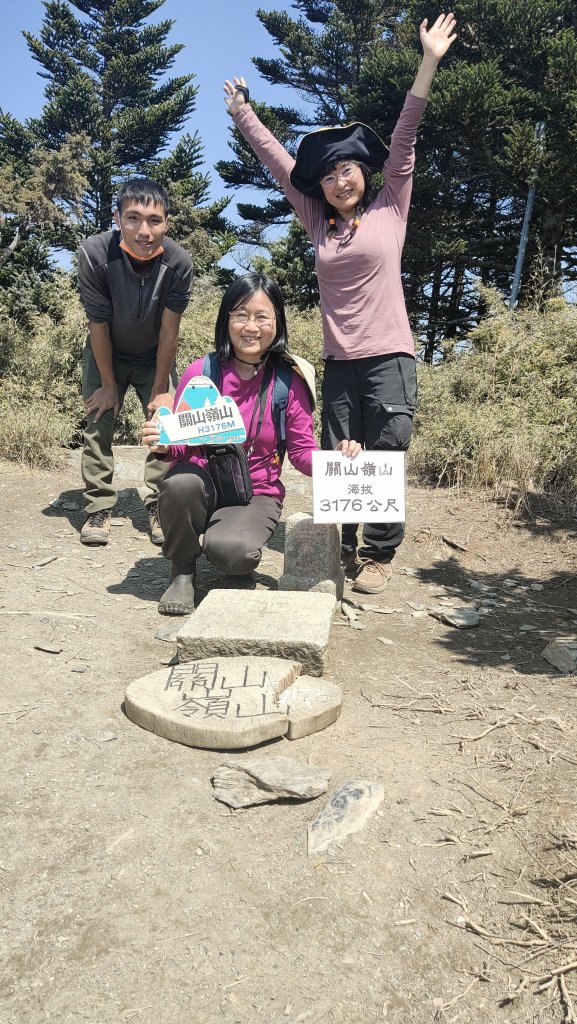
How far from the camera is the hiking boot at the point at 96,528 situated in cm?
430

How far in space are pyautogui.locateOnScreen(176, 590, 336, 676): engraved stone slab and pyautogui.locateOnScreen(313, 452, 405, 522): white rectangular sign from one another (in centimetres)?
46

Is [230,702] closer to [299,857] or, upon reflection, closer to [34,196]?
[299,857]

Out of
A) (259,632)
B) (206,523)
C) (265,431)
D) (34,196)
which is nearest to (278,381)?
(265,431)

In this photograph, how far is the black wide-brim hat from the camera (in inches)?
122

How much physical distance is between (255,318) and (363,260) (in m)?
0.55

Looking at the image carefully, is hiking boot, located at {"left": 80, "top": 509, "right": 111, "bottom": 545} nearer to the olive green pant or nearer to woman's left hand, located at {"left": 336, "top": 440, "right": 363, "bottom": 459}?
the olive green pant

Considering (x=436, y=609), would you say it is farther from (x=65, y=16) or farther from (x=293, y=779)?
(x=65, y=16)

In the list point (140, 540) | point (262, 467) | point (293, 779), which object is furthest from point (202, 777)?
point (140, 540)

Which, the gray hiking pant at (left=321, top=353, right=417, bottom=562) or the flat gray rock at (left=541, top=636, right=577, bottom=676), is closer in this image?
the flat gray rock at (left=541, top=636, right=577, bottom=676)

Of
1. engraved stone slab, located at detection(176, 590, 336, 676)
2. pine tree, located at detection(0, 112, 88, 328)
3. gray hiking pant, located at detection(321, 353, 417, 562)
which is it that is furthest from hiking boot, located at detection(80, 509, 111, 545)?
pine tree, located at detection(0, 112, 88, 328)

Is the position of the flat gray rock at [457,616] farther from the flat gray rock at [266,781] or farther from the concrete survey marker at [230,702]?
the flat gray rock at [266,781]

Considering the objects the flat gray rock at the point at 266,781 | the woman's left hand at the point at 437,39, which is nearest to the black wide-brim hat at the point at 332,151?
the woman's left hand at the point at 437,39

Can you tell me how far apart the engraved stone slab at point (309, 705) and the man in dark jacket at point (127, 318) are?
187 centimetres

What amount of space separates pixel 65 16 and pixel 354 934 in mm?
30075
